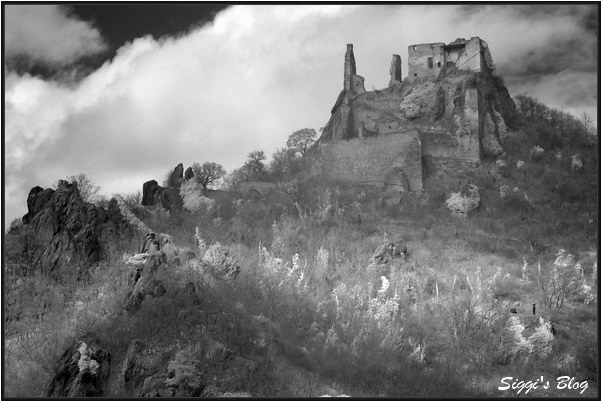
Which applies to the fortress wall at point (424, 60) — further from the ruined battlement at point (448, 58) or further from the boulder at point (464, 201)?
the boulder at point (464, 201)

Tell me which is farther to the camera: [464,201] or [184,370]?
[464,201]

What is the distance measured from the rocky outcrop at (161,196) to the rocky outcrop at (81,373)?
16678mm

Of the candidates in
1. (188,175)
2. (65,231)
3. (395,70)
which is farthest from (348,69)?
(65,231)

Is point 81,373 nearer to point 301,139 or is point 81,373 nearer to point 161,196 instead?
point 161,196

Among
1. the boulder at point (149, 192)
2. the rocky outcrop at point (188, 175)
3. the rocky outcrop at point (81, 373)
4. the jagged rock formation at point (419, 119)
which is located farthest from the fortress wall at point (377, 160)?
the rocky outcrop at point (81, 373)

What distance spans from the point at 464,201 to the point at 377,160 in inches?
199

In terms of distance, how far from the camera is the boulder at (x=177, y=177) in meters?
33.8

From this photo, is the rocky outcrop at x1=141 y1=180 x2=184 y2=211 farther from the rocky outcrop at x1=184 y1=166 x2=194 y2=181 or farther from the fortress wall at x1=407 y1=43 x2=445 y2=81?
the fortress wall at x1=407 y1=43 x2=445 y2=81

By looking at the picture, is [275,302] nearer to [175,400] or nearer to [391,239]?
[175,400]

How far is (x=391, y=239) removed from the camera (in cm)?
2733

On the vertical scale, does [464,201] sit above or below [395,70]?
below

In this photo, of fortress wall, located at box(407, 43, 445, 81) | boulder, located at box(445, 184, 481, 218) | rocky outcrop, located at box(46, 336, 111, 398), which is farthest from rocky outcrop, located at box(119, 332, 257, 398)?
fortress wall, located at box(407, 43, 445, 81)

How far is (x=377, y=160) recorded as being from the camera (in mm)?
34594

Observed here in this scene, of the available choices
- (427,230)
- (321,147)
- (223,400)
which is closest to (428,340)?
(223,400)
